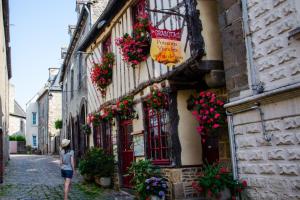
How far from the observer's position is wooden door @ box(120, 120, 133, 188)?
10.0 metres

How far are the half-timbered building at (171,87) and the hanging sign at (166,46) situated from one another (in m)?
0.16

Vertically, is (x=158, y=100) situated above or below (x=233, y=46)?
below

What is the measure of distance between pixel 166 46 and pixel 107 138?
20.9ft

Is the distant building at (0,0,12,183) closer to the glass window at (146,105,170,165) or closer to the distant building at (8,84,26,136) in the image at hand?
the glass window at (146,105,170,165)

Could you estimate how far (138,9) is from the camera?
371 inches

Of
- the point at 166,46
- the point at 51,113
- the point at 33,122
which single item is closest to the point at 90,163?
the point at 166,46

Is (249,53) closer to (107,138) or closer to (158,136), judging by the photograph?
(158,136)

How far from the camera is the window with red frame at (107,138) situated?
38.4ft

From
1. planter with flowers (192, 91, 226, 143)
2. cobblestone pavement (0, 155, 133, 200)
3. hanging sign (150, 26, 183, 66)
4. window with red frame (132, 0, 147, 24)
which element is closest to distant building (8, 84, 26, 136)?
cobblestone pavement (0, 155, 133, 200)

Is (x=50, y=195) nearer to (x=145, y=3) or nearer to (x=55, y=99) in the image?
(x=145, y=3)

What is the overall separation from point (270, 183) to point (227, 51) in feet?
6.90

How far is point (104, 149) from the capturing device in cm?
1169

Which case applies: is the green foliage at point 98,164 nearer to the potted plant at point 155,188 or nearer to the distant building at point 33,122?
the potted plant at point 155,188

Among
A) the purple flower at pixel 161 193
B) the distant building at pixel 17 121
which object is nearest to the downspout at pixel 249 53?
the purple flower at pixel 161 193
